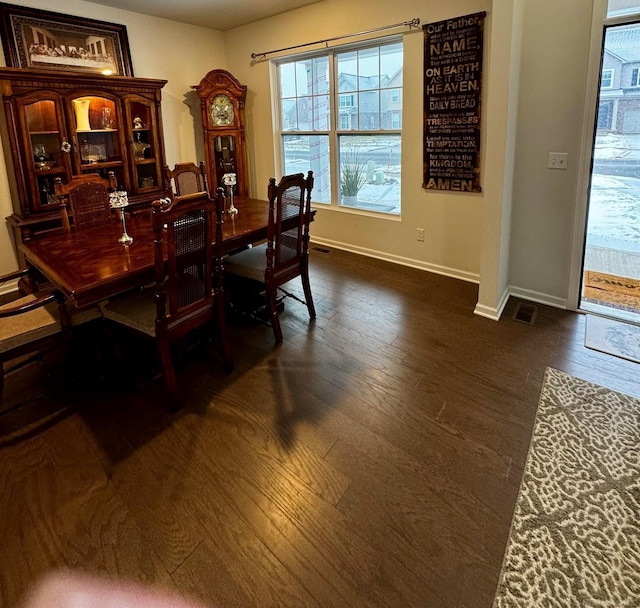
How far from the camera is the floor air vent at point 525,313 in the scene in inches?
128

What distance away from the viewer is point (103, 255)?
2439mm

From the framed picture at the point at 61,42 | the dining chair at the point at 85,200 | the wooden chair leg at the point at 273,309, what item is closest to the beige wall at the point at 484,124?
the framed picture at the point at 61,42

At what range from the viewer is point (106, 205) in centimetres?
330

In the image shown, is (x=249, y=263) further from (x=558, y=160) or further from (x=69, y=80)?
(x=69, y=80)

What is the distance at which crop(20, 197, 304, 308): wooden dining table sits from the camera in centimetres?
209

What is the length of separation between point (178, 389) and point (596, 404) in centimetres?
221

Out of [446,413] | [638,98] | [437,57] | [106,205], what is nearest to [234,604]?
[446,413]

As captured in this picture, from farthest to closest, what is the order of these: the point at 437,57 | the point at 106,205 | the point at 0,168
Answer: the point at 0,168, the point at 437,57, the point at 106,205

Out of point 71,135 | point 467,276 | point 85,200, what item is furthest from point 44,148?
point 467,276

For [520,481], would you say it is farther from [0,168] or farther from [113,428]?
[0,168]

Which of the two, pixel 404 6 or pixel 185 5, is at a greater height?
pixel 185 5

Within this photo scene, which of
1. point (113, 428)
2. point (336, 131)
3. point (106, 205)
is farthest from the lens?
point (336, 131)

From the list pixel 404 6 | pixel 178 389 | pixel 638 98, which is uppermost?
pixel 404 6

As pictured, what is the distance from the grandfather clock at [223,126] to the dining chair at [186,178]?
50.1 inches
